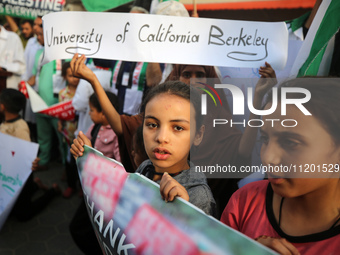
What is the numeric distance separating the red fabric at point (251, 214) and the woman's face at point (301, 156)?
4.7 inches

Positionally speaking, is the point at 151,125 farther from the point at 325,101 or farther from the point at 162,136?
the point at 325,101

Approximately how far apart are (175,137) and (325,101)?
1.66ft

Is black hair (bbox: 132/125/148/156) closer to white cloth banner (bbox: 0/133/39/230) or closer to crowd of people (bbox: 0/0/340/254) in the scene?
crowd of people (bbox: 0/0/340/254)

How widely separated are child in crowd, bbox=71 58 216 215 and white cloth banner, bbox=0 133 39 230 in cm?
117

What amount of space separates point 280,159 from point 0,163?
199 cm

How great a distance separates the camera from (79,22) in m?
1.66

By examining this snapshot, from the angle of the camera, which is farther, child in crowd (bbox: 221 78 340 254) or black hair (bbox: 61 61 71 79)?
black hair (bbox: 61 61 71 79)

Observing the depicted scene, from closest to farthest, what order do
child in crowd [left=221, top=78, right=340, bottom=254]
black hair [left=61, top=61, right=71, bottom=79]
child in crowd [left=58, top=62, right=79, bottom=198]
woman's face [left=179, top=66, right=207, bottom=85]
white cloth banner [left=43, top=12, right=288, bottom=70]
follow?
child in crowd [left=221, top=78, right=340, bottom=254] < white cloth banner [left=43, top=12, right=288, bottom=70] < woman's face [left=179, top=66, right=207, bottom=85] < child in crowd [left=58, top=62, right=79, bottom=198] < black hair [left=61, top=61, right=71, bottom=79]

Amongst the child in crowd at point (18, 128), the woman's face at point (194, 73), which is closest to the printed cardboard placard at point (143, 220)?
the woman's face at point (194, 73)

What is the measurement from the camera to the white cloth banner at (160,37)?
1.66 metres

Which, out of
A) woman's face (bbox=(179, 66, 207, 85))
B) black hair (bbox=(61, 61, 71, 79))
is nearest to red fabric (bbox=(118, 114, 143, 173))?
woman's face (bbox=(179, 66, 207, 85))

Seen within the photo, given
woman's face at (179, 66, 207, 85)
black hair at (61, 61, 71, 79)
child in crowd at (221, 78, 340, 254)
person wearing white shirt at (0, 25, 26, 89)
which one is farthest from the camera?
person wearing white shirt at (0, 25, 26, 89)

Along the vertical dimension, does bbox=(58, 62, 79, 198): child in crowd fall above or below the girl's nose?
below

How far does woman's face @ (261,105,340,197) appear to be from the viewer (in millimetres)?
822
